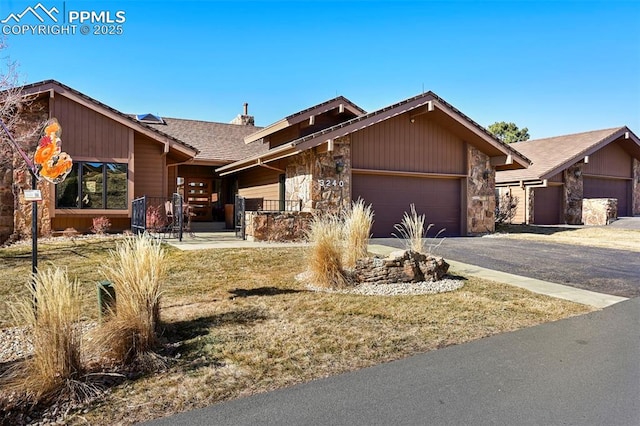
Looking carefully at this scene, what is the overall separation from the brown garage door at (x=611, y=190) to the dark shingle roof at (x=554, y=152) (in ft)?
6.88

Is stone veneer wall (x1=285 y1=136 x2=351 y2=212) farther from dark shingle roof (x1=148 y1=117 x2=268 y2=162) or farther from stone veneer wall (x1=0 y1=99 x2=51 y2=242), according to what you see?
stone veneer wall (x1=0 y1=99 x2=51 y2=242)

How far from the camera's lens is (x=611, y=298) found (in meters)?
6.10

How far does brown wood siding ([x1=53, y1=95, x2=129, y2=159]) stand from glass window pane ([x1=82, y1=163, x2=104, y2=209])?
0.35m

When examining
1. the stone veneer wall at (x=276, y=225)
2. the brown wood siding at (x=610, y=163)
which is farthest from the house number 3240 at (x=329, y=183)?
the brown wood siding at (x=610, y=163)

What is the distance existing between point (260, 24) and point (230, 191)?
35.5 feet

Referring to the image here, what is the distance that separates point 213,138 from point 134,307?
17.1m

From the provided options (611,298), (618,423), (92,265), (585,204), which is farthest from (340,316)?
(585,204)

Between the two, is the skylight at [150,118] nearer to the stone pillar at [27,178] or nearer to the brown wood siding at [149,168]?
the brown wood siding at [149,168]

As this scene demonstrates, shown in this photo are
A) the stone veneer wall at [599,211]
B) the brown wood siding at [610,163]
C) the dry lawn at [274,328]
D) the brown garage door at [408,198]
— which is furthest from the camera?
the brown wood siding at [610,163]

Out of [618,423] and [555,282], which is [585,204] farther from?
[618,423]

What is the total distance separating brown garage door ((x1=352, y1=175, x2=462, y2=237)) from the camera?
14.1 meters

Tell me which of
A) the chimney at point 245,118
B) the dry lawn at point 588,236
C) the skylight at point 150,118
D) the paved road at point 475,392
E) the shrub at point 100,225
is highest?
the chimney at point 245,118

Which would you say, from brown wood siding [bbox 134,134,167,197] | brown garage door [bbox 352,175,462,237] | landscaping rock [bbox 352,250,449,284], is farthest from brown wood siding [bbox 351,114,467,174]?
landscaping rock [bbox 352,250,449,284]

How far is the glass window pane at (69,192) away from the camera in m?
12.4
